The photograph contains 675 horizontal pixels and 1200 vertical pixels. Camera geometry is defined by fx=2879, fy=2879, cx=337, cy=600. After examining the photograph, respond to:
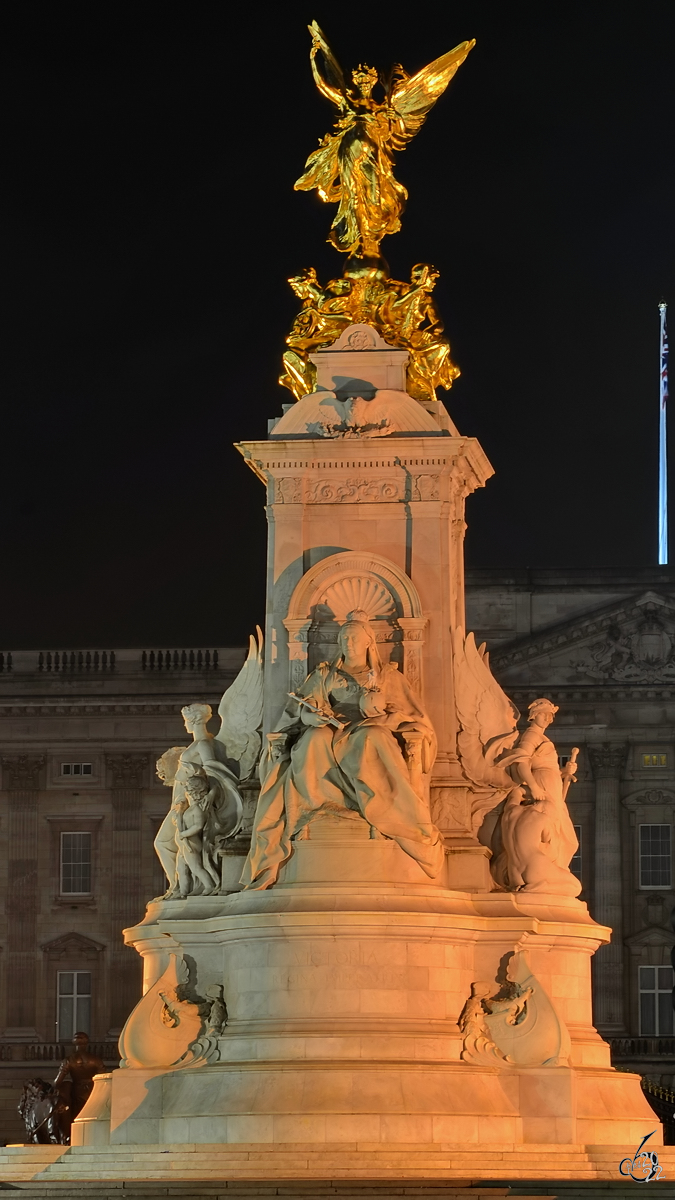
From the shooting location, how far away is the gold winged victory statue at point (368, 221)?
35.8 metres

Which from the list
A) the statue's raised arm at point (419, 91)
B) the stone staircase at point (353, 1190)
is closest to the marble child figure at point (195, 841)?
the stone staircase at point (353, 1190)

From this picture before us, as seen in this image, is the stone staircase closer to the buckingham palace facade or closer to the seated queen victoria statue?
the seated queen victoria statue

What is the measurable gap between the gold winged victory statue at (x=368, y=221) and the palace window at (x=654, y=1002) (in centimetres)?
4314

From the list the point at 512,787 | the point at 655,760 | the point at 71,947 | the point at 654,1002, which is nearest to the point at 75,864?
the point at 71,947

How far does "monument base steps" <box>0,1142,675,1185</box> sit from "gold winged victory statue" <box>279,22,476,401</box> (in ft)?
32.5

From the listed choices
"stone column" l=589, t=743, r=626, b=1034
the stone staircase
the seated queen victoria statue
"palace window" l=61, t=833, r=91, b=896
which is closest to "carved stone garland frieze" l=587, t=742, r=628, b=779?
"stone column" l=589, t=743, r=626, b=1034

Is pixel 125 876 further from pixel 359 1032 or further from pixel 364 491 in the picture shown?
pixel 359 1032

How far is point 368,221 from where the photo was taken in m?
36.2

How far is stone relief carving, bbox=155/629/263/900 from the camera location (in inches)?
1339

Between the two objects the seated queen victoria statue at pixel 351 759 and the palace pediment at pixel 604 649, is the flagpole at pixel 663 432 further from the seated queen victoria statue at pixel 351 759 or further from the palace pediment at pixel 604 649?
the seated queen victoria statue at pixel 351 759

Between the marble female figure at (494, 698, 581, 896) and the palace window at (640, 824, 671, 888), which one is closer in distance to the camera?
the marble female figure at (494, 698, 581, 896)

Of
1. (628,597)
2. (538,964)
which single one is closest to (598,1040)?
(538,964)
